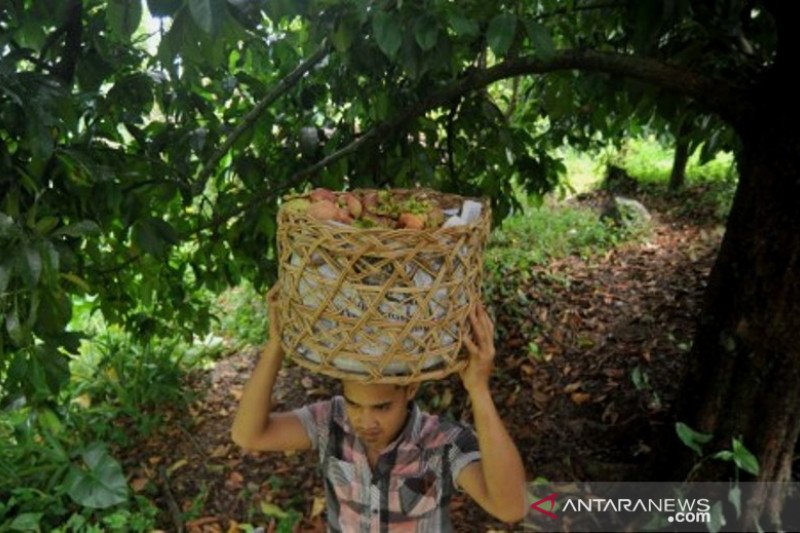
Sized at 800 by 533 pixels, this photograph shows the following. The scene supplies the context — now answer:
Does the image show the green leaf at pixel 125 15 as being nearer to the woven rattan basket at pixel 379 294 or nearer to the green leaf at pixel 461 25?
the woven rattan basket at pixel 379 294

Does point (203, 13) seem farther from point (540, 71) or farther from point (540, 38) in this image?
point (540, 71)

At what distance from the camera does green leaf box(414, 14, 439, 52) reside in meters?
1.44

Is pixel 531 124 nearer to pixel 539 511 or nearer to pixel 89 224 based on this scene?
pixel 539 511

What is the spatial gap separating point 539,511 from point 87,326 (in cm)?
271

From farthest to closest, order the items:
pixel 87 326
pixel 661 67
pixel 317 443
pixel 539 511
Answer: pixel 87 326, pixel 539 511, pixel 661 67, pixel 317 443

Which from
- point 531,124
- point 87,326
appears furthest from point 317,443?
point 87,326

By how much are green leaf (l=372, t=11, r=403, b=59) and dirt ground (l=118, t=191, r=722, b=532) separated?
1.72 meters

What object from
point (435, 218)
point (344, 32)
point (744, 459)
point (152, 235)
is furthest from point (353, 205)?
point (744, 459)

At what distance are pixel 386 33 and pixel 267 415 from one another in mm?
849

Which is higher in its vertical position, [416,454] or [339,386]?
[416,454]

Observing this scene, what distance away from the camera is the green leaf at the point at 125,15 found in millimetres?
1161

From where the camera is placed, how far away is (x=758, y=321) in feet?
6.95

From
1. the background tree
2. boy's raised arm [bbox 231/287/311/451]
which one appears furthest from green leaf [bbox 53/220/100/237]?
boy's raised arm [bbox 231/287/311/451]

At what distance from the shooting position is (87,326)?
396 cm
